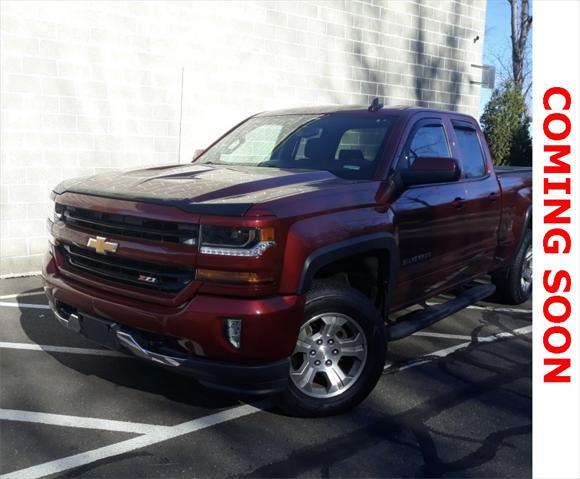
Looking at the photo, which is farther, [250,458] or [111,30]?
[111,30]

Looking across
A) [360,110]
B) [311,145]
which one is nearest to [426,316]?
[311,145]

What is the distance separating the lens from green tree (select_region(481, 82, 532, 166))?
50.5 ft

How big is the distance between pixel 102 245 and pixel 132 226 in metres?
0.27

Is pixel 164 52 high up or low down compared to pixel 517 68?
down

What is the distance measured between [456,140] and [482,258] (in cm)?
112

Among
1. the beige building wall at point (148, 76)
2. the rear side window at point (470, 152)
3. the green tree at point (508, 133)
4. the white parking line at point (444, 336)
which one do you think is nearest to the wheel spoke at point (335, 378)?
the white parking line at point (444, 336)

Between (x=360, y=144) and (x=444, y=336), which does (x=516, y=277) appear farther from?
(x=360, y=144)

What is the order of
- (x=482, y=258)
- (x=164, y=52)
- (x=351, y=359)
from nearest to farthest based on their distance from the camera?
(x=351, y=359)
(x=482, y=258)
(x=164, y=52)

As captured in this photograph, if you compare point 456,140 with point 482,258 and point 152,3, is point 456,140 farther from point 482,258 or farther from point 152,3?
point 152,3

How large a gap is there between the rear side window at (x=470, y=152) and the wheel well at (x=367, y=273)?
1.61m

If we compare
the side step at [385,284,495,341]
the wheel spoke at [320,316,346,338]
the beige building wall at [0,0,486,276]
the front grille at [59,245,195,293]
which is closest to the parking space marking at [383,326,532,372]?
the side step at [385,284,495,341]

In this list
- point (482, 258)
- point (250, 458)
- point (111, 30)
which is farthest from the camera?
point (111, 30)

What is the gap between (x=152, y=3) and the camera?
7.94m

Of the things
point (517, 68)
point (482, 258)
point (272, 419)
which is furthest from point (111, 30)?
point (517, 68)
